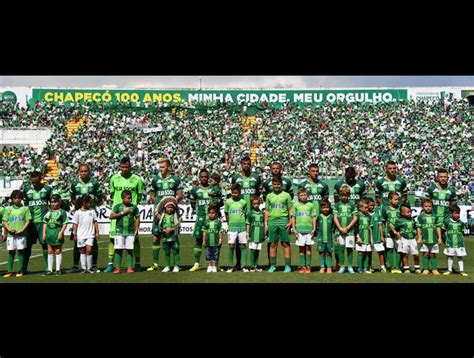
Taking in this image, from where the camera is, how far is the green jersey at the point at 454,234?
1046 cm

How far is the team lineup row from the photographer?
10.3m

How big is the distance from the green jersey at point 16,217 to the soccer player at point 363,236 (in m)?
5.68

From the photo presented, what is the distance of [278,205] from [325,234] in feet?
3.09

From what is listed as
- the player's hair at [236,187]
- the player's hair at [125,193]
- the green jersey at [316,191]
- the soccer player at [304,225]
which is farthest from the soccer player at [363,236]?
the player's hair at [125,193]

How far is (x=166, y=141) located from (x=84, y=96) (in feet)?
26.1

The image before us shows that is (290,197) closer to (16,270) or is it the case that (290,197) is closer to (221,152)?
(16,270)

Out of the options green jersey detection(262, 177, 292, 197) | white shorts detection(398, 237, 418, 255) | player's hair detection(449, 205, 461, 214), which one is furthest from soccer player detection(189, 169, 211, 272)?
player's hair detection(449, 205, 461, 214)

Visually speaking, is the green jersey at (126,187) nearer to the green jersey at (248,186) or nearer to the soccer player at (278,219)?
the green jersey at (248,186)

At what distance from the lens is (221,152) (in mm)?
34688

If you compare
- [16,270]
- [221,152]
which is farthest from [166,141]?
[16,270]

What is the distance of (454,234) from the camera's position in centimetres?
1050

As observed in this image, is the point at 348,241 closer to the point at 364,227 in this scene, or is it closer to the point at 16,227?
the point at 364,227

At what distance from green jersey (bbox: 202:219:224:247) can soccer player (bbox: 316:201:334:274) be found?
1742 mm

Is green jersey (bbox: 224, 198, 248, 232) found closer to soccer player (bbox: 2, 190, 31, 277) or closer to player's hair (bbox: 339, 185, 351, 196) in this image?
player's hair (bbox: 339, 185, 351, 196)
